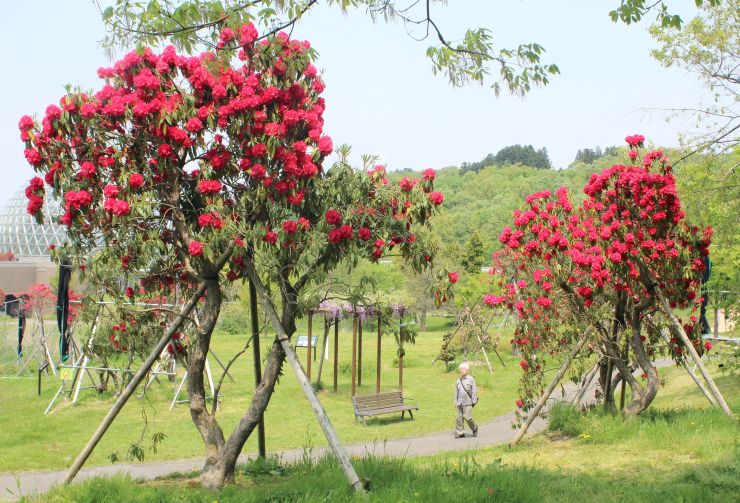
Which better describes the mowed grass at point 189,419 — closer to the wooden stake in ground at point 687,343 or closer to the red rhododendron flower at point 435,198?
the red rhododendron flower at point 435,198

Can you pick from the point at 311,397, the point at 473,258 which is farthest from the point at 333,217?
the point at 473,258

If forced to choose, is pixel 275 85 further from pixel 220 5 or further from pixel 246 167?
pixel 220 5

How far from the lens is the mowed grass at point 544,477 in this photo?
21.5 ft

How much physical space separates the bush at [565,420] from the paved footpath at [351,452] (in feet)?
2.17

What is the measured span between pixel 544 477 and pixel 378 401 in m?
8.91

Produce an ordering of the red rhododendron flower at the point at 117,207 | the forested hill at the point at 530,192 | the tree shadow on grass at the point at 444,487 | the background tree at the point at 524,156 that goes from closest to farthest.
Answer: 1. the tree shadow on grass at the point at 444,487
2. the red rhododendron flower at the point at 117,207
3. the forested hill at the point at 530,192
4. the background tree at the point at 524,156

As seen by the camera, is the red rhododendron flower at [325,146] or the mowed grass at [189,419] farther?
Answer: the mowed grass at [189,419]

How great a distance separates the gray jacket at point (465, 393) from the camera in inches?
542

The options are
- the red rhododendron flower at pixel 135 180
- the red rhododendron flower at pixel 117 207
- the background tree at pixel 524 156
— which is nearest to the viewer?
the red rhododendron flower at pixel 117 207

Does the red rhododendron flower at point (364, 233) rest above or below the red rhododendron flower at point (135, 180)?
below

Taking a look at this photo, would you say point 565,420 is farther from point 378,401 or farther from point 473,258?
point 473,258

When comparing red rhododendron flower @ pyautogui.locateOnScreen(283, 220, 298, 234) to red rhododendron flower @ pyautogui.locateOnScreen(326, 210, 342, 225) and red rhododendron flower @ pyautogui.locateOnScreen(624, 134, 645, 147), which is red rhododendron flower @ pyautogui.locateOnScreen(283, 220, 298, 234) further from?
red rhododendron flower @ pyautogui.locateOnScreen(624, 134, 645, 147)

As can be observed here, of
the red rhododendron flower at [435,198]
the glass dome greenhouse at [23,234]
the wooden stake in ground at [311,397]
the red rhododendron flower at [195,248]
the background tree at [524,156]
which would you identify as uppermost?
the background tree at [524,156]

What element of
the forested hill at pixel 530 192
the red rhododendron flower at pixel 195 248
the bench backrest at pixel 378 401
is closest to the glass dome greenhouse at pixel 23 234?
the forested hill at pixel 530 192
